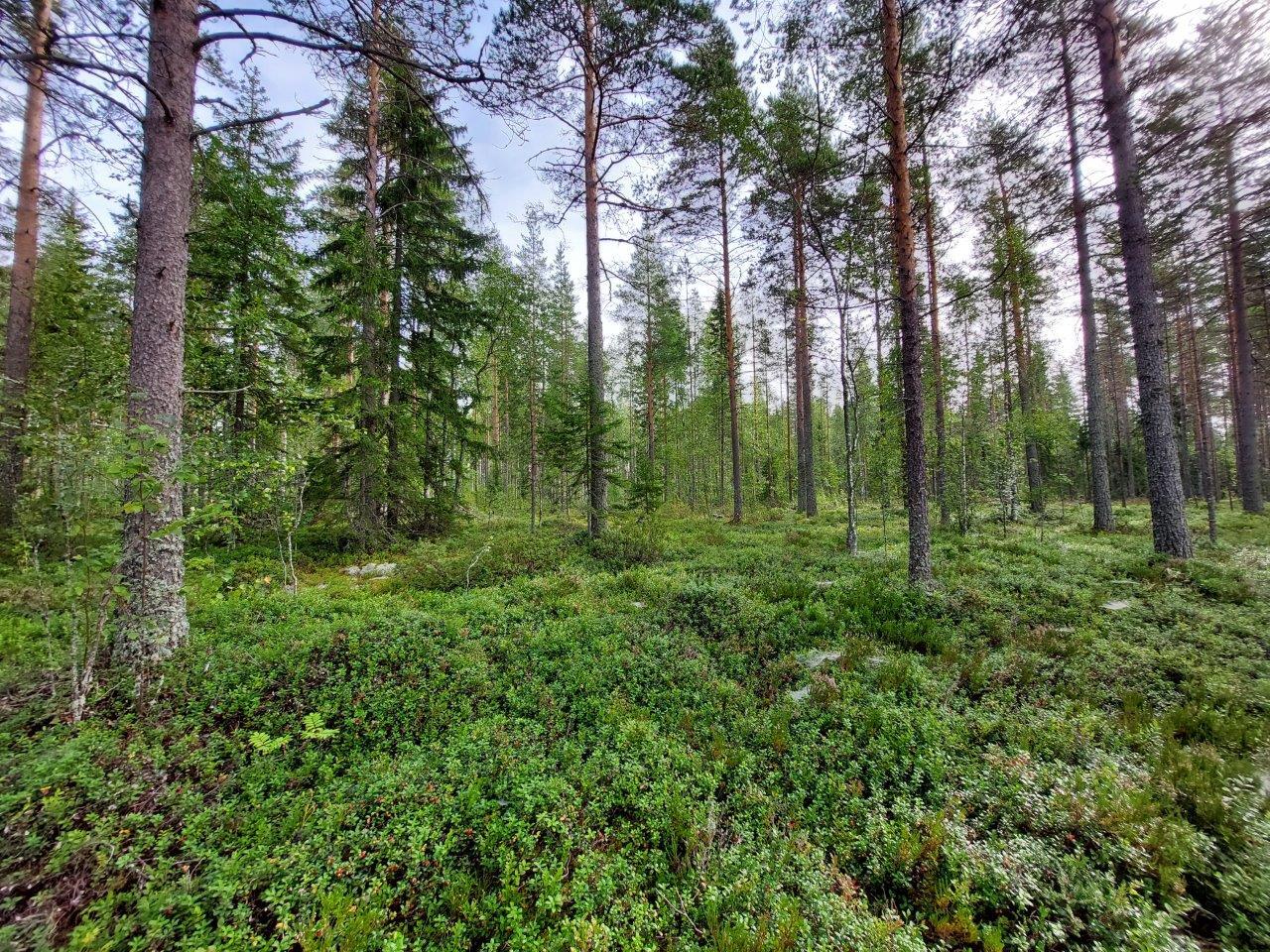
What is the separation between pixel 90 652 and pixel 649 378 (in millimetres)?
20529

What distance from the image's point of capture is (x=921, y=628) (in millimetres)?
5883

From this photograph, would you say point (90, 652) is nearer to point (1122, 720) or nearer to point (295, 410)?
point (295, 410)

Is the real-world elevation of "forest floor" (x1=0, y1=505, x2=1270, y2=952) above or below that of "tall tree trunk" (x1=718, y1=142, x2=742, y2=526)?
below

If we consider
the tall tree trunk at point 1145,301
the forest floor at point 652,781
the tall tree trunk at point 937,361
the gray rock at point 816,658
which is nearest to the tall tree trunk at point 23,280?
the forest floor at point 652,781

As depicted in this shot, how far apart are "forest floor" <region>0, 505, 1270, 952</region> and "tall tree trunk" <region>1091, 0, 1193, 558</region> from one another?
78.5 inches

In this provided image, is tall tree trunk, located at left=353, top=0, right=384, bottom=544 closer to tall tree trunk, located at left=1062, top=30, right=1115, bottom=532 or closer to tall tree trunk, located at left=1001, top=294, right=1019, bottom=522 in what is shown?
tall tree trunk, located at left=1001, top=294, right=1019, bottom=522

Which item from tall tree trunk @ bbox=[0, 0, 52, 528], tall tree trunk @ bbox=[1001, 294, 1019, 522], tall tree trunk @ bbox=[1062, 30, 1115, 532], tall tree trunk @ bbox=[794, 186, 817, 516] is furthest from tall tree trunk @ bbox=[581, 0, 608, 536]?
tall tree trunk @ bbox=[1062, 30, 1115, 532]

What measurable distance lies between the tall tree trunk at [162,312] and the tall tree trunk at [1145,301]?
13700 mm

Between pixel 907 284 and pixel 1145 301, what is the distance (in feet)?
15.6

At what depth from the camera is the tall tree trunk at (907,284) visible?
7145mm

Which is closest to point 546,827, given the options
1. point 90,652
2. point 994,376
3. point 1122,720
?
point 90,652

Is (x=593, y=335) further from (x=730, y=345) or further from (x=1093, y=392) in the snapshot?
(x=1093, y=392)

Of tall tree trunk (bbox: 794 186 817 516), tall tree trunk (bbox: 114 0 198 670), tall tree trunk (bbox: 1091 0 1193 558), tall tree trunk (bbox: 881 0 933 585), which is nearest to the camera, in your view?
tall tree trunk (bbox: 114 0 198 670)

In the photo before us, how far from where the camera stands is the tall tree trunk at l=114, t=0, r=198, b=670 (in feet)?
13.8
